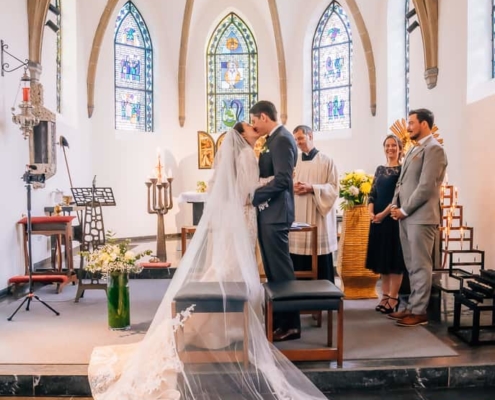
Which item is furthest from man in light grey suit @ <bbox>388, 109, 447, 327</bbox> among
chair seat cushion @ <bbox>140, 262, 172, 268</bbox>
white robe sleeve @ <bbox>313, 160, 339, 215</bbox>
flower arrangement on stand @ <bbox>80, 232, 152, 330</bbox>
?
chair seat cushion @ <bbox>140, 262, 172, 268</bbox>

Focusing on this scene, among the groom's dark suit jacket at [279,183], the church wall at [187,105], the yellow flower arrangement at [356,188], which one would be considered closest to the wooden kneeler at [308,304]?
the groom's dark suit jacket at [279,183]

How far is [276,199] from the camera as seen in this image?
3.64 metres

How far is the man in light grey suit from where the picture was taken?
395 cm

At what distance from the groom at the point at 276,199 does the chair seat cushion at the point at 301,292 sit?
9.9 inches

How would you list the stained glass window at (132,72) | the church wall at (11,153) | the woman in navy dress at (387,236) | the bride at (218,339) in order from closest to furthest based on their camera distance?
the bride at (218,339)
the woman in navy dress at (387,236)
the church wall at (11,153)
the stained glass window at (132,72)

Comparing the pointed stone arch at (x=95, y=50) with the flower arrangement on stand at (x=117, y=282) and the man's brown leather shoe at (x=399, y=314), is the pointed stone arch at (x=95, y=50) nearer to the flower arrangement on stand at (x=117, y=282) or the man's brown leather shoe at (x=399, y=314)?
the flower arrangement on stand at (x=117, y=282)

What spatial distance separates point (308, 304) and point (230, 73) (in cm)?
893

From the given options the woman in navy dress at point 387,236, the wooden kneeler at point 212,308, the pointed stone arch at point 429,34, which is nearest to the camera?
the wooden kneeler at point 212,308

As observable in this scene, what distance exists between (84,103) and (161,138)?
1906mm

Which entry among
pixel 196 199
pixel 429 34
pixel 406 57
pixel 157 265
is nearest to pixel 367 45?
pixel 406 57

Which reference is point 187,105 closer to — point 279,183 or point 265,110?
point 265,110

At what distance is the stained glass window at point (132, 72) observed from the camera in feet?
34.3

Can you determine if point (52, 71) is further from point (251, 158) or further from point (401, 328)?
point (401, 328)

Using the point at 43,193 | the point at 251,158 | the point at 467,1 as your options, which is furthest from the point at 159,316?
the point at 467,1
